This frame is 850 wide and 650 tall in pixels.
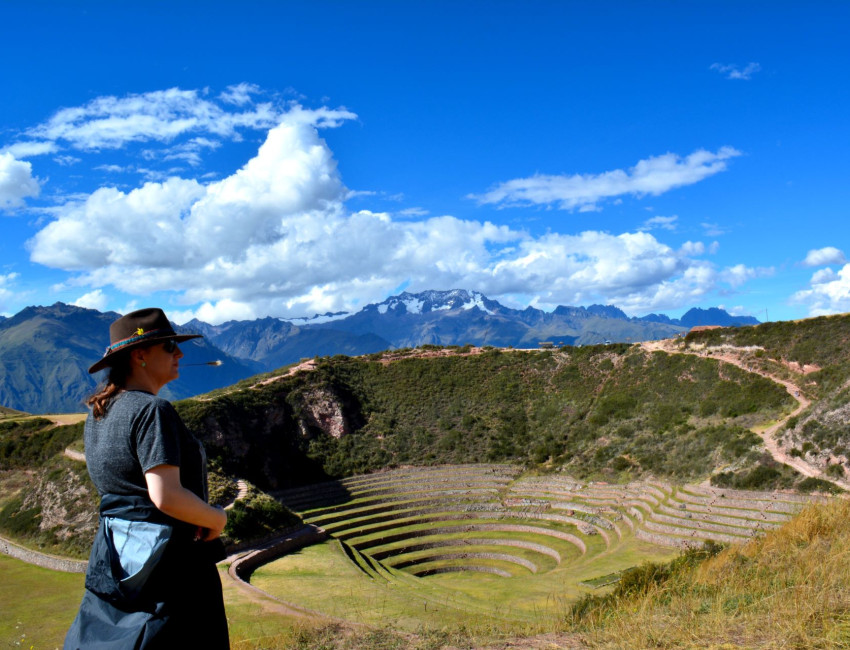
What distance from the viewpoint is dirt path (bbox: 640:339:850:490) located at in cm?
2916

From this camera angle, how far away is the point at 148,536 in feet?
11.3

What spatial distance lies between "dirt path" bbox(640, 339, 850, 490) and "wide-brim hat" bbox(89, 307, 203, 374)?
105ft

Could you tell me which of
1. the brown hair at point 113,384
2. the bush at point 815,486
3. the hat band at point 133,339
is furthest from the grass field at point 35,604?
the bush at point 815,486

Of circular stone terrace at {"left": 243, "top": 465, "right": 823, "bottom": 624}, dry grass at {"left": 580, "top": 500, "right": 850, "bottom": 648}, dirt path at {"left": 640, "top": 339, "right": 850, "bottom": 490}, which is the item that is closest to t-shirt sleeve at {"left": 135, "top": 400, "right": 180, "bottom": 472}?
dry grass at {"left": 580, "top": 500, "right": 850, "bottom": 648}

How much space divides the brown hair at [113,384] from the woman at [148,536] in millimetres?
14

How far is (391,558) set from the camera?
32812 mm

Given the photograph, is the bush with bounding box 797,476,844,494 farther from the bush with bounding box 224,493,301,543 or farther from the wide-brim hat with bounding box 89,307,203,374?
the wide-brim hat with bounding box 89,307,203,374

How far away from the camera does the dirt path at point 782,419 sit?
2916 centimetres

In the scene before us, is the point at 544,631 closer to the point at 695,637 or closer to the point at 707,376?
Answer: the point at 695,637

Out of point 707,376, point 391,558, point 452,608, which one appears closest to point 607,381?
point 707,376

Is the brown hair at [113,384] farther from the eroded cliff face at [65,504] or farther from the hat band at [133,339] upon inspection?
the eroded cliff face at [65,504]

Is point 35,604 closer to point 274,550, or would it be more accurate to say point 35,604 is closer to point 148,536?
point 274,550

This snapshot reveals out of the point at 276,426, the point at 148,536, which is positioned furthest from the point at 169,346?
the point at 276,426

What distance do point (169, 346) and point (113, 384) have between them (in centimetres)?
43
